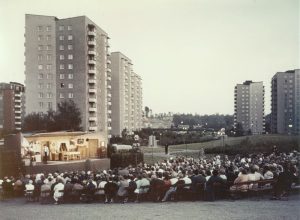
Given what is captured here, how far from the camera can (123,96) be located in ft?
214

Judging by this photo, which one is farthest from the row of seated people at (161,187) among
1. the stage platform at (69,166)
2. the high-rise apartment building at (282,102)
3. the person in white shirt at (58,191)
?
the high-rise apartment building at (282,102)

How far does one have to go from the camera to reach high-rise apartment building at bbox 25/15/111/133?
4619cm

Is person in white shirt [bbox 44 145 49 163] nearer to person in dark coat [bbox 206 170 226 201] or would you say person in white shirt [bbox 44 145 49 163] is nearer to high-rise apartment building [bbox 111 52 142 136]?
person in dark coat [bbox 206 170 226 201]

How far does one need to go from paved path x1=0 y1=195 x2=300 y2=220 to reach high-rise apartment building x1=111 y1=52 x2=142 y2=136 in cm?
4894

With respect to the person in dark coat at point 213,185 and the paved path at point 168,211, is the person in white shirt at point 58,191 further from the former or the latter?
the person in dark coat at point 213,185

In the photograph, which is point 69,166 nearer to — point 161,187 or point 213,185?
point 161,187

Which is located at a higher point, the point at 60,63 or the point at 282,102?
the point at 60,63

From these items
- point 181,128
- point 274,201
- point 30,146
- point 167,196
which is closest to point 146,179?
point 167,196

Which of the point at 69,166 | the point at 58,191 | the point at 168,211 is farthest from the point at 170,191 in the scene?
the point at 69,166

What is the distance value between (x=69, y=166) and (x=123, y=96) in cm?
4791

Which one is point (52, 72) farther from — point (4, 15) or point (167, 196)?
point (167, 196)

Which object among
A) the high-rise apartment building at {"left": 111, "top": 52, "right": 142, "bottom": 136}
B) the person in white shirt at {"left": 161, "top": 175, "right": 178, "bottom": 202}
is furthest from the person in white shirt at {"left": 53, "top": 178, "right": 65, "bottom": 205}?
the high-rise apartment building at {"left": 111, "top": 52, "right": 142, "bottom": 136}

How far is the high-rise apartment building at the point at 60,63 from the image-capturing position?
46.2 metres

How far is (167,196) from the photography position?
9.99 meters
